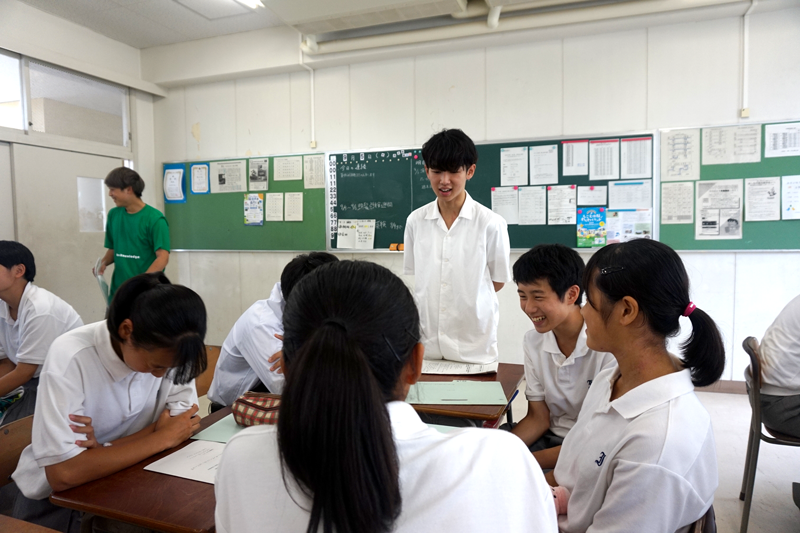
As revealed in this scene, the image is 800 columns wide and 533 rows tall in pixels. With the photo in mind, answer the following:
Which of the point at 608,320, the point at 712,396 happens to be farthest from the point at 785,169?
the point at 608,320

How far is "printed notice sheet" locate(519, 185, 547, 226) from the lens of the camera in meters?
3.77

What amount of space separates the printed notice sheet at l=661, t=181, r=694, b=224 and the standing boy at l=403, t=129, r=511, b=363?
6.26 feet

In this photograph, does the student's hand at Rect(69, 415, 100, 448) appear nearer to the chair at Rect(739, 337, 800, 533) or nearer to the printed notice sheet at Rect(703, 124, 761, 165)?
the chair at Rect(739, 337, 800, 533)

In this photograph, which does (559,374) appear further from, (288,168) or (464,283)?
(288,168)

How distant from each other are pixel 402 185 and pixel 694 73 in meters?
2.32

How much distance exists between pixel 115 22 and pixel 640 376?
4977 millimetres

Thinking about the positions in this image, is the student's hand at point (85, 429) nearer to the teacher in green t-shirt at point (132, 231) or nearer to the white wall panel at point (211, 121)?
the teacher in green t-shirt at point (132, 231)

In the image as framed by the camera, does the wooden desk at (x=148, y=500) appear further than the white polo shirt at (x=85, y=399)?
No

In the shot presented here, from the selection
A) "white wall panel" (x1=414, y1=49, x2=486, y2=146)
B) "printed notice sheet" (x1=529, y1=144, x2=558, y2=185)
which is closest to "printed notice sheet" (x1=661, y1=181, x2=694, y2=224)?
"printed notice sheet" (x1=529, y1=144, x2=558, y2=185)

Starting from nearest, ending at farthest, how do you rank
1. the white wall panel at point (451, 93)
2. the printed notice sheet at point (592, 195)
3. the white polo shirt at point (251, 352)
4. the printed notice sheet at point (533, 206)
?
the white polo shirt at point (251, 352) < the printed notice sheet at point (592, 195) < the printed notice sheet at point (533, 206) < the white wall panel at point (451, 93)

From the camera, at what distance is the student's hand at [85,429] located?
3.99ft

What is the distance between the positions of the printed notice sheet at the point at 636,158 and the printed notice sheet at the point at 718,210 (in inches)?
14.8

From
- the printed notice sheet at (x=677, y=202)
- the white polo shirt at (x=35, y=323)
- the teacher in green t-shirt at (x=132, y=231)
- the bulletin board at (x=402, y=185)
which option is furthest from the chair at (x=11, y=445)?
the printed notice sheet at (x=677, y=202)

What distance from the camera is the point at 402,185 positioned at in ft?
13.6
